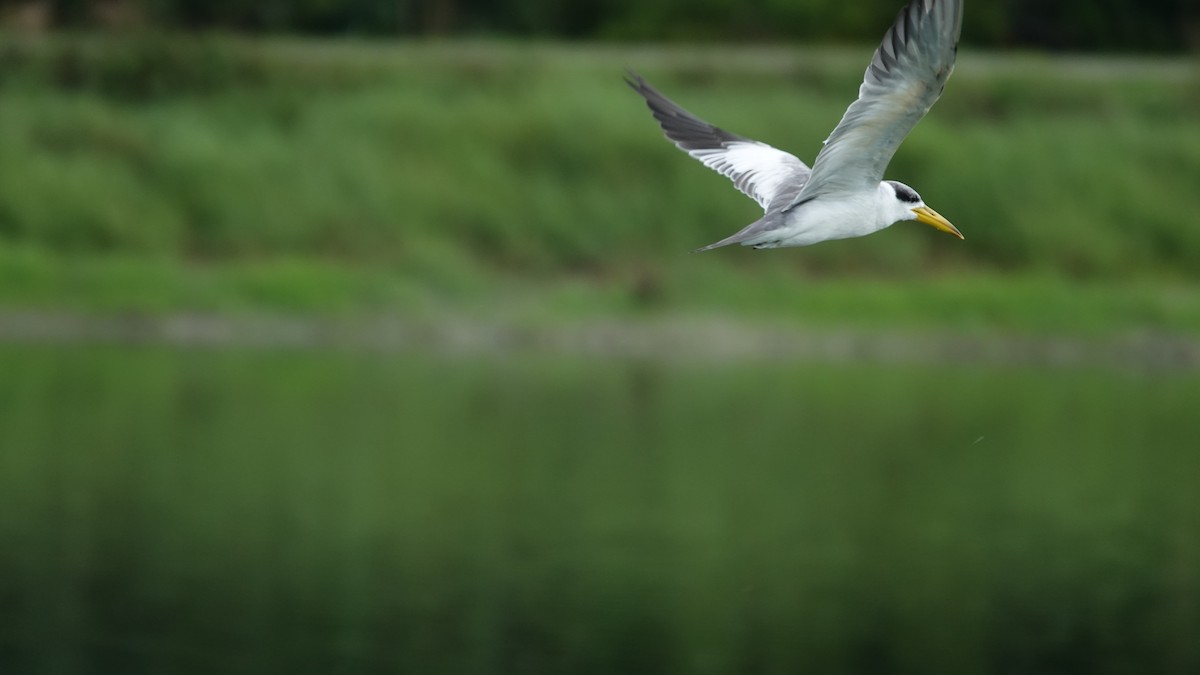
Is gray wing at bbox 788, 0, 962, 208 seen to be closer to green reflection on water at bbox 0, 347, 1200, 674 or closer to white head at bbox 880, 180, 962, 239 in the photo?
white head at bbox 880, 180, 962, 239

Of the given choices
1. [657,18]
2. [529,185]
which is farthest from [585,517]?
[657,18]

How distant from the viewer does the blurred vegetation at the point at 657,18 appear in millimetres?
40062

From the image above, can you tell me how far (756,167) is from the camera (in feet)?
42.9

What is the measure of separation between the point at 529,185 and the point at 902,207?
21449mm

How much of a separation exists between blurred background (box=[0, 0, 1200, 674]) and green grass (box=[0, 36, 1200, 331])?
71 mm

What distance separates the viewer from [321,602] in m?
16.8

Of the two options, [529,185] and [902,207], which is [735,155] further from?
[529,185]

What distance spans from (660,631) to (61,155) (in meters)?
17.5

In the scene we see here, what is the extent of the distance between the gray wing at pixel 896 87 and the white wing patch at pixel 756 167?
4.71 feet

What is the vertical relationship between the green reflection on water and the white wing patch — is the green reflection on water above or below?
below

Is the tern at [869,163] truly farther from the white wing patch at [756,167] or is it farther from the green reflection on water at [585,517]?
the green reflection on water at [585,517]

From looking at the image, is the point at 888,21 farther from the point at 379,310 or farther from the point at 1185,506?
the point at 1185,506

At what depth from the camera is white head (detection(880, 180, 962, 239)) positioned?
1124 cm

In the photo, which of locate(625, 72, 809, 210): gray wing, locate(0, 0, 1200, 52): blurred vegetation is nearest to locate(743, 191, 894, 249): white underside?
locate(625, 72, 809, 210): gray wing
